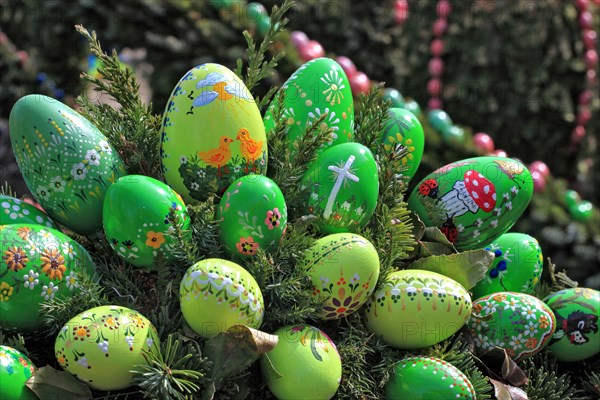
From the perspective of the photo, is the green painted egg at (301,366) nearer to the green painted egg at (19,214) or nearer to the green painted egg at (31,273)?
the green painted egg at (31,273)

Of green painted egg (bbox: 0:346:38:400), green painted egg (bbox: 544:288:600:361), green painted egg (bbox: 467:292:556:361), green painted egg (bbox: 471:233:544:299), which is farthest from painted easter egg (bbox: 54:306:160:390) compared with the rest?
green painted egg (bbox: 544:288:600:361)

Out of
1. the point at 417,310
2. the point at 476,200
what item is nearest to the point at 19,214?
the point at 417,310

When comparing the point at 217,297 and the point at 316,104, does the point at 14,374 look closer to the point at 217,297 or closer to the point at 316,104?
the point at 217,297

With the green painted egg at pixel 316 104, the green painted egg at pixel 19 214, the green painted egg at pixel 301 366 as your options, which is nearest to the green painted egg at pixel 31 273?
the green painted egg at pixel 19 214

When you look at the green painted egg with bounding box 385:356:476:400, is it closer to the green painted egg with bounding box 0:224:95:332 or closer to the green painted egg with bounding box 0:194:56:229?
the green painted egg with bounding box 0:224:95:332

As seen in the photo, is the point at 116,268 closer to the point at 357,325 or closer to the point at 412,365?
the point at 357,325
